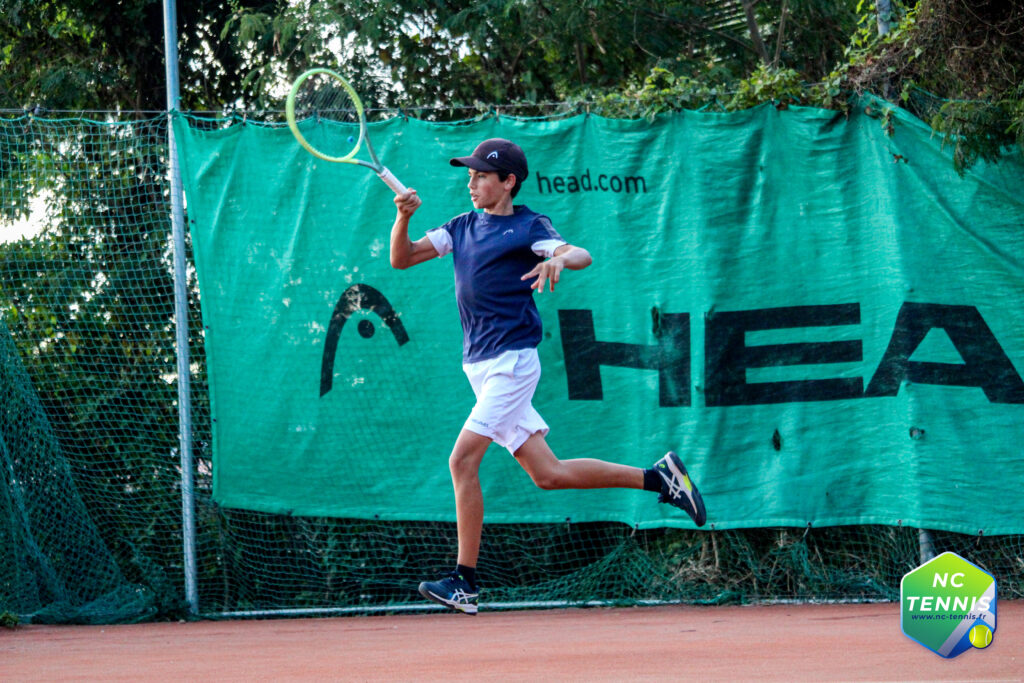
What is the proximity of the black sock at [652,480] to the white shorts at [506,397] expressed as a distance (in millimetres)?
572

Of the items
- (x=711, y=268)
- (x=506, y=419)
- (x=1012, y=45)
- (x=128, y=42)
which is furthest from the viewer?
(x=128, y=42)

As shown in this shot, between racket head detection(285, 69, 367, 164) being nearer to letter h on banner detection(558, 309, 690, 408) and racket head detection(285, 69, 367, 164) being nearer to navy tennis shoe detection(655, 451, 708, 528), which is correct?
letter h on banner detection(558, 309, 690, 408)

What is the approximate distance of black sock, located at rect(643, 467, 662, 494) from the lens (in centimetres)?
498

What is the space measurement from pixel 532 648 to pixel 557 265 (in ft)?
6.74

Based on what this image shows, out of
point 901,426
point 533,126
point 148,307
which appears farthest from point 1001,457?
point 148,307

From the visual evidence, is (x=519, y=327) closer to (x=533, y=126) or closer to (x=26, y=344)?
(x=533, y=126)

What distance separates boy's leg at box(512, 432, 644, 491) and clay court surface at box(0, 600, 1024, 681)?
2.48 ft

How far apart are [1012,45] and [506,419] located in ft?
12.5

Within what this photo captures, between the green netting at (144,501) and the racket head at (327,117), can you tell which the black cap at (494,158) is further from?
the green netting at (144,501)

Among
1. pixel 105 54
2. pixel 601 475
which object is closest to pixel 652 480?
pixel 601 475

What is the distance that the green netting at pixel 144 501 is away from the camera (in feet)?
22.1

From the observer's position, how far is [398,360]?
671 centimetres

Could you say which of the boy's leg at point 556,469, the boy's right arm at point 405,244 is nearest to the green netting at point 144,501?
the boy's leg at point 556,469

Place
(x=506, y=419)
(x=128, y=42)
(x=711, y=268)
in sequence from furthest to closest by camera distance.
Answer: (x=128, y=42), (x=711, y=268), (x=506, y=419)
